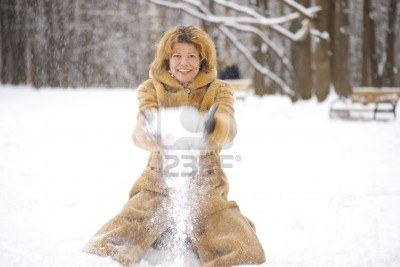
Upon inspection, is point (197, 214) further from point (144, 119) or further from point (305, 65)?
point (305, 65)

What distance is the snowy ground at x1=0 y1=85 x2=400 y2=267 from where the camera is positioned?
2.83 m

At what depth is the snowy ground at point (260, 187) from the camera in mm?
2830

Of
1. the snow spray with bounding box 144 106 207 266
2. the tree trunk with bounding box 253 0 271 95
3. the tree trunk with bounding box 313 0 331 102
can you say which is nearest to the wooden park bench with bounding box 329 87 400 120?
the tree trunk with bounding box 313 0 331 102

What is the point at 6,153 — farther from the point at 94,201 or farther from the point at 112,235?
the point at 112,235

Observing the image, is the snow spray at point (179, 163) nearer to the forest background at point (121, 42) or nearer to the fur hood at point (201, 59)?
the fur hood at point (201, 59)

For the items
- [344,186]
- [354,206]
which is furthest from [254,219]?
[344,186]

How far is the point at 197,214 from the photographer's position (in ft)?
8.04

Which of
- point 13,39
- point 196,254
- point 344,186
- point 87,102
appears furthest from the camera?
point 13,39

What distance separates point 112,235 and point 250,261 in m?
0.89

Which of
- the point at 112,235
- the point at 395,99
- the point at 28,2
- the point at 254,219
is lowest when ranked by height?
the point at 254,219

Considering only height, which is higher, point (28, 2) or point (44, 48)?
point (28, 2)

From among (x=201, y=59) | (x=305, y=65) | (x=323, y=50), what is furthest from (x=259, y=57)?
(x=201, y=59)

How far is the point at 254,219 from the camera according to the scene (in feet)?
11.8

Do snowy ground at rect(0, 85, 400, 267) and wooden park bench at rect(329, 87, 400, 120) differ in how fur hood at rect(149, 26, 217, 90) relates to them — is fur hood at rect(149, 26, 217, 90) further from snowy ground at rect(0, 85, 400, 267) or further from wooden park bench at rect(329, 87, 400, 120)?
wooden park bench at rect(329, 87, 400, 120)
